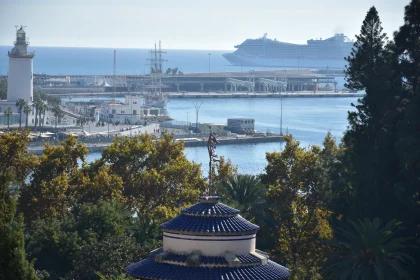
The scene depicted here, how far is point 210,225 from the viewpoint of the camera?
10930 millimetres

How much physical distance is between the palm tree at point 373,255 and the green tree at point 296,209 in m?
4.98

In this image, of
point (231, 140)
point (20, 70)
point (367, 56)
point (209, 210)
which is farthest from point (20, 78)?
point (209, 210)

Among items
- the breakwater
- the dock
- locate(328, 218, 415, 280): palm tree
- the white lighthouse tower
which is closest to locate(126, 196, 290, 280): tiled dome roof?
locate(328, 218, 415, 280): palm tree

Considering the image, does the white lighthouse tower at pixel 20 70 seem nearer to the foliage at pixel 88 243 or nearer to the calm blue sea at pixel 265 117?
the calm blue sea at pixel 265 117

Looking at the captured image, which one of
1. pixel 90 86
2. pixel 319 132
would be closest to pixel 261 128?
pixel 319 132

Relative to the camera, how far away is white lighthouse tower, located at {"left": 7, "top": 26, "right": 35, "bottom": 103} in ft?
243

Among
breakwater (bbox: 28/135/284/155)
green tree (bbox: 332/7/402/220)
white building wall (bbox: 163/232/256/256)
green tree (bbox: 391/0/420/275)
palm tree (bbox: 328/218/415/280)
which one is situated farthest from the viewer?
breakwater (bbox: 28/135/284/155)

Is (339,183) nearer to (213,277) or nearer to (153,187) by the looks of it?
(153,187)

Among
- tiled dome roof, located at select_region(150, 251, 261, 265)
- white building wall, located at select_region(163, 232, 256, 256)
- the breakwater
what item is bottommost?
the breakwater

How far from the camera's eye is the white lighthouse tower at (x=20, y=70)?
73938mm

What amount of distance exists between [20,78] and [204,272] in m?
66.7

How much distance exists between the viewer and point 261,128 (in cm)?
9619

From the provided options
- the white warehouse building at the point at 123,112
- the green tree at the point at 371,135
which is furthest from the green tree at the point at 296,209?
the white warehouse building at the point at 123,112

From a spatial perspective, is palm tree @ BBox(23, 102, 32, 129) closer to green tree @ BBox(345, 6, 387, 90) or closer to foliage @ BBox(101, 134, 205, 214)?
foliage @ BBox(101, 134, 205, 214)
